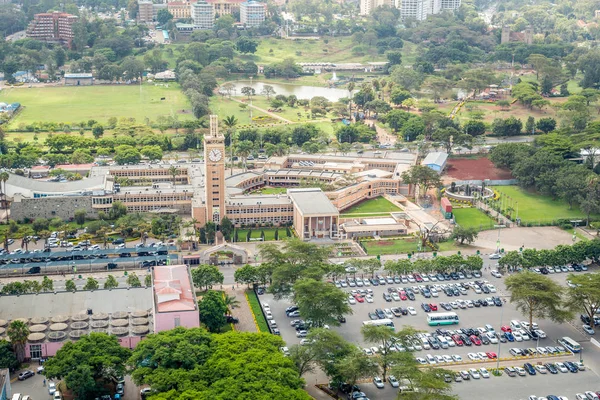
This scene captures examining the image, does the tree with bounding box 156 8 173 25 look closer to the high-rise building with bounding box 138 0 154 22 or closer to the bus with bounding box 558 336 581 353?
the high-rise building with bounding box 138 0 154 22

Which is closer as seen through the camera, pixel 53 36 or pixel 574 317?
pixel 574 317

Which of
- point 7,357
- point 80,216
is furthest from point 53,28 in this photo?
point 7,357

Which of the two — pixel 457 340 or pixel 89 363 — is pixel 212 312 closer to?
pixel 89 363

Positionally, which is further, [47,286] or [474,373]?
[47,286]

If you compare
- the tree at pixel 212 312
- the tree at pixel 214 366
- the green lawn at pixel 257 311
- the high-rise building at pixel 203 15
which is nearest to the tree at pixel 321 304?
the green lawn at pixel 257 311

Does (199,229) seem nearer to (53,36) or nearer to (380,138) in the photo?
(380,138)

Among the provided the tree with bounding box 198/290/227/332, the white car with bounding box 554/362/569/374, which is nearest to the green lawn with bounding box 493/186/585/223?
the white car with bounding box 554/362/569/374

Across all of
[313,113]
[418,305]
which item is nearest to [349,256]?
[418,305]
